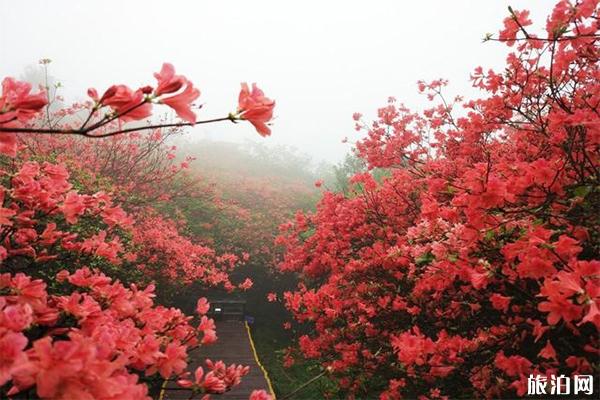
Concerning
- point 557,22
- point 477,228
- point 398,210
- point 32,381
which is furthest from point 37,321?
point 398,210

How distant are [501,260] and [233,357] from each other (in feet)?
22.0

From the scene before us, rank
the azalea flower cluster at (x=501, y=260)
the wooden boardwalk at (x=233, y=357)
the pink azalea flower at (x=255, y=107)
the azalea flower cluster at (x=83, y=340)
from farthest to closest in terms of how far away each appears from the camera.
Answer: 1. the wooden boardwalk at (x=233, y=357)
2. the azalea flower cluster at (x=501, y=260)
3. the pink azalea flower at (x=255, y=107)
4. the azalea flower cluster at (x=83, y=340)

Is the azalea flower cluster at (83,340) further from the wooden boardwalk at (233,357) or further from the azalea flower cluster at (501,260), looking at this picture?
the wooden boardwalk at (233,357)

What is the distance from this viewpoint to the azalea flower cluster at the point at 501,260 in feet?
6.69

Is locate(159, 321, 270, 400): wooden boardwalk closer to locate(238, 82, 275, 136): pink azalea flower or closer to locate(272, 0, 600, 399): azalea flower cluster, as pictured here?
locate(272, 0, 600, 399): azalea flower cluster

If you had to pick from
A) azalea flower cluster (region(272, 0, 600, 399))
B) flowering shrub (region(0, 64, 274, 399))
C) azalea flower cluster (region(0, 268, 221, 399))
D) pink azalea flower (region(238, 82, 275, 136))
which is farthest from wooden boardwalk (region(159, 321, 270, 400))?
pink azalea flower (region(238, 82, 275, 136))

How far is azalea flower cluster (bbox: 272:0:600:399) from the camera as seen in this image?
6.69 feet

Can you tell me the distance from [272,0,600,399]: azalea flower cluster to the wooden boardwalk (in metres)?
1.42

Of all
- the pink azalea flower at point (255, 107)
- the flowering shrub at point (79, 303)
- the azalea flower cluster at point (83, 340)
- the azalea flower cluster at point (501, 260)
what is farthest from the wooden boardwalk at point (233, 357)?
the pink azalea flower at point (255, 107)

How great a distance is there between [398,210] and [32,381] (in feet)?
18.9

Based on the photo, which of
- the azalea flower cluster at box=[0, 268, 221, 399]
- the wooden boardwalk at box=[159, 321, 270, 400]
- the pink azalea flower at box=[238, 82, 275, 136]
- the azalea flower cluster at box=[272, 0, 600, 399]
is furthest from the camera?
the wooden boardwalk at box=[159, 321, 270, 400]

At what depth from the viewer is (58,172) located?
2.12 metres

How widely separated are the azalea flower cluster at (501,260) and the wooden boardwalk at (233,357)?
1.42m

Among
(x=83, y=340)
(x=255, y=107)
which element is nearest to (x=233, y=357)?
(x=83, y=340)
